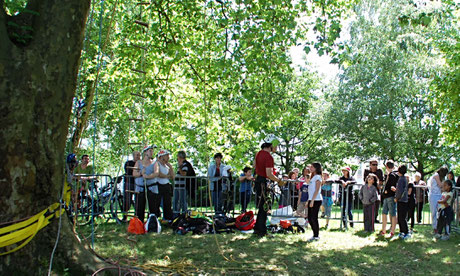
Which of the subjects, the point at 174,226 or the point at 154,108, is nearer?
the point at 174,226

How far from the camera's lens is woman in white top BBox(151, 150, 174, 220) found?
34.2 feet

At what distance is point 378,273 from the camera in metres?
6.61

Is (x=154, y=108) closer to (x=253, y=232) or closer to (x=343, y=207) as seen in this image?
(x=253, y=232)

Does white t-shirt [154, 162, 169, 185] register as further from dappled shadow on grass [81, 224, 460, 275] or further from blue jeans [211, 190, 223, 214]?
blue jeans [211, 190, 223, 214]

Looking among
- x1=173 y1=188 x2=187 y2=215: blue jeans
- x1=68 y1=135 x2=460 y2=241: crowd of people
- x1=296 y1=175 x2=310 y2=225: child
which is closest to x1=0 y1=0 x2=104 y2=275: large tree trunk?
x1=68 y1=135 x2=460 y2=241: crowd of people

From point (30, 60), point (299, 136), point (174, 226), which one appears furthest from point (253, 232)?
point (299, 136)

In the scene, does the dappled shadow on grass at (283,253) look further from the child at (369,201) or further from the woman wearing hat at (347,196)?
the woman wearing hat at (347,196)

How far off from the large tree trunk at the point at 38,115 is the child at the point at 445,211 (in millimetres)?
8210

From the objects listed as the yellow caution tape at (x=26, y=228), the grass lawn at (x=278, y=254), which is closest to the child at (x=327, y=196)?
the grass lawn at (x=278, y=254)

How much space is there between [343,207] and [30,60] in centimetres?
906

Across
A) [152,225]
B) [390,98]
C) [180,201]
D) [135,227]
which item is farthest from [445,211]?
[390,98]

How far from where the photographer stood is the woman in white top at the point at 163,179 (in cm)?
1043

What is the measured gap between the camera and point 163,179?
422 inches

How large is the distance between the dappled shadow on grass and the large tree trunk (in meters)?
1.37
